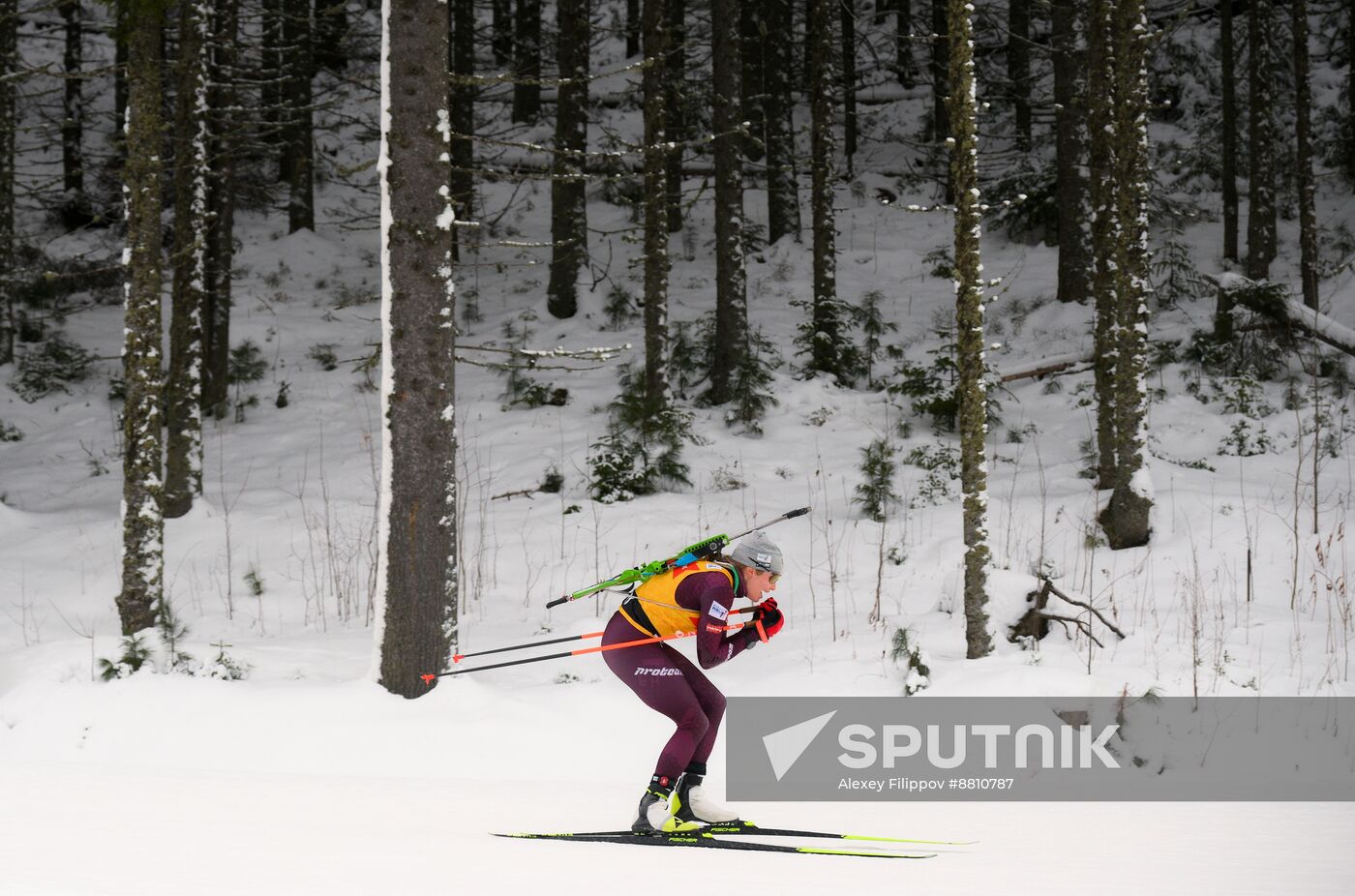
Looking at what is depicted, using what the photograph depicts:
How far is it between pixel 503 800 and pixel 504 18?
96.2 feet

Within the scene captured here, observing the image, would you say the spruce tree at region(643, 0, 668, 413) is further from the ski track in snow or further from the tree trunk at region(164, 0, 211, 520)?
the ski track in snow

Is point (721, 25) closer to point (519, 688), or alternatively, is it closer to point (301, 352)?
point (301, 352)

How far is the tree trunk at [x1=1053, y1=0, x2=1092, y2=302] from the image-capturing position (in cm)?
1555

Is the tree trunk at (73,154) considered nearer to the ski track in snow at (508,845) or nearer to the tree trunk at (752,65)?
the tree trunk at (752,65)

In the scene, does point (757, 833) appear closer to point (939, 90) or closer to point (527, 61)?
point (939, 90)

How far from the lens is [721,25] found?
16.2 meters

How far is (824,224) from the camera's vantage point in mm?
16234

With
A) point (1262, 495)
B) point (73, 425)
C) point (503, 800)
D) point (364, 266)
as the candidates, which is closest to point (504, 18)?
point (364, 266)

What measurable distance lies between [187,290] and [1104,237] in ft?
33.8

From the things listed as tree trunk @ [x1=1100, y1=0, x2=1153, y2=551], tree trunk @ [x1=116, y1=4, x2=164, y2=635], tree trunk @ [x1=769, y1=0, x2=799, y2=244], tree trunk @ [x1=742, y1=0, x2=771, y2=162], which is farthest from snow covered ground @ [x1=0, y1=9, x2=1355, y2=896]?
tree trunk @ [x1=742, y1=0, x2=771, y2=162]

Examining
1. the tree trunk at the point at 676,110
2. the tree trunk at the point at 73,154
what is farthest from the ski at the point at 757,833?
the tree trunk at the point at 73,154

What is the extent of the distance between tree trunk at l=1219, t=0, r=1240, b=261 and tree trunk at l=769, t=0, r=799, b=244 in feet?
25.2

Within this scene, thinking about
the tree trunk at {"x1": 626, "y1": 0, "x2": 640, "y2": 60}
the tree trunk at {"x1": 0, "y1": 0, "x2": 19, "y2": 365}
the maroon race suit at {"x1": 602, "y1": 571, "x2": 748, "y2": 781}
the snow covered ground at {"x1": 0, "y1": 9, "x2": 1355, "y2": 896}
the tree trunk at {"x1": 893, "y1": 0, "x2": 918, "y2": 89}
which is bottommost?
the snow covered ground at {"x1": 0, "y1": 9, "x2": 1355, "y2": 896}

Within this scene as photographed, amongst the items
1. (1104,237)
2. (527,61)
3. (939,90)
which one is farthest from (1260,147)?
(527,61)
